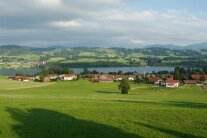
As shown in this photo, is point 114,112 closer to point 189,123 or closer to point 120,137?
point 189,123

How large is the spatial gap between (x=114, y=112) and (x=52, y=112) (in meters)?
4.54

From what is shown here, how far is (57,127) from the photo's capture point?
2225 centimetres

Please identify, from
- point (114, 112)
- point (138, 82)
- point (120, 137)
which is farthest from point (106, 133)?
point (138, 82)

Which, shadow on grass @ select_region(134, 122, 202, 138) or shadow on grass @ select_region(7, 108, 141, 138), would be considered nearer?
shadow on grass @ select_region(134, 122, 202, 138)

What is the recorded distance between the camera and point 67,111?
97.0 feet

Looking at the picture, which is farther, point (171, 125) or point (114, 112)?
point (114, 112)

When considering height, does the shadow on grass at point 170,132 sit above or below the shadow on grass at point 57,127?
above

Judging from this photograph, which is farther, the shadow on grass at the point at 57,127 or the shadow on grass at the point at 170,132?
the shadow on grass at the point at 57,127

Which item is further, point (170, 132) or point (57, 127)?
point (57, 127)

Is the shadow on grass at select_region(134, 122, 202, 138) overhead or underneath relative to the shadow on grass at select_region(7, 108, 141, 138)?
overhead

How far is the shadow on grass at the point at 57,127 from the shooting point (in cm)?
2009

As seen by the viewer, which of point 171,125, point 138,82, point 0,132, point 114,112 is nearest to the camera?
point 0,132

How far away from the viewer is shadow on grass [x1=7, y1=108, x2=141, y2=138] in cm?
2009

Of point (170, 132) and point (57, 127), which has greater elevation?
point (170, 132)
